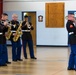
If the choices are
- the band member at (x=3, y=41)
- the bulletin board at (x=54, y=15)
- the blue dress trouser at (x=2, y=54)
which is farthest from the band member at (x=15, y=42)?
the bulletin board at (x=54, y=15)

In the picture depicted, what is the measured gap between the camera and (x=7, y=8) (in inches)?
897

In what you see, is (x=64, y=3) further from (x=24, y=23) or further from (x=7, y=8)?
(x=24, y=23)

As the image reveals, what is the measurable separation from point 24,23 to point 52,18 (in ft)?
29.3

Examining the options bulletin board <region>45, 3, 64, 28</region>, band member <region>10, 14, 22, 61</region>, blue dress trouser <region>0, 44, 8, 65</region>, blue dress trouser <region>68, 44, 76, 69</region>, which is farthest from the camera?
bulletin board <region>45, 3, 64, 28</region>

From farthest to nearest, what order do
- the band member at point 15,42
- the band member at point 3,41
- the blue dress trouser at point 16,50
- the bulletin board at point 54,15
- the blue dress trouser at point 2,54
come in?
the bulletin board at point 54,15 → the blue dress trouser at point 16,50 → the band member at point 15,42 → the blue dress trouser at point 2,54 → the band member at point 3,41

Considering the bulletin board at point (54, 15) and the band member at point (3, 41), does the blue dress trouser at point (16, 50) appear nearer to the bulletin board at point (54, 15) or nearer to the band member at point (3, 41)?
the band member at point (3, 41)

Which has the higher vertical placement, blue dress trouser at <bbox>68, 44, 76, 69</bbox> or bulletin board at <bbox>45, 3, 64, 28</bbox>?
bulletin board at <bbox>45, 3, 64, 28</bbox>

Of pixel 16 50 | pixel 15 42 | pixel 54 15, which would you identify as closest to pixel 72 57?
pixel 15 42

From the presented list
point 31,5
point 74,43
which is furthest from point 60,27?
point 74,43

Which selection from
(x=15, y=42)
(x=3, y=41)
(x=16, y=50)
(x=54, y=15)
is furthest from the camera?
Answer: (x=54, y=15)

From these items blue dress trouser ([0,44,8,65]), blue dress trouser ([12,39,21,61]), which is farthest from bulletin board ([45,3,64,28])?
blue dress trouser ([0,44,8,65])

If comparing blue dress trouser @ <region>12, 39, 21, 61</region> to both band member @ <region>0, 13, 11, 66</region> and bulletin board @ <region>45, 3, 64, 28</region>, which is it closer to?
band member @ <region>0, 13, 11, 66</region>

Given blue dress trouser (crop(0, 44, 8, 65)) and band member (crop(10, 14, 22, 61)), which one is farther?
band member (crop(10, 14, 22, 61))

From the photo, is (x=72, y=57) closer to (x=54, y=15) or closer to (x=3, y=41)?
(x=3, y=41)
